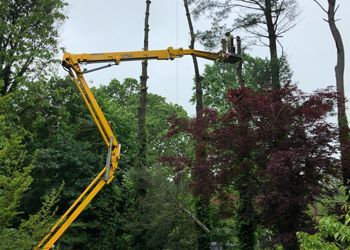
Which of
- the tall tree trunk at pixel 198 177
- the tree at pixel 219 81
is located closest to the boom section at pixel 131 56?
the tall tree trunk at pixel 198 177

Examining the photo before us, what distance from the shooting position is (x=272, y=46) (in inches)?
671

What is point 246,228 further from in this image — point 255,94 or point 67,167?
point 67,167

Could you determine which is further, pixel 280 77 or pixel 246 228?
pixel 280 77

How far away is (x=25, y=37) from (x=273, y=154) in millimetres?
13269

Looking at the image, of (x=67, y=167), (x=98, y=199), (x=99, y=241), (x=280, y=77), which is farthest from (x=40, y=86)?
(x=280, y=77)

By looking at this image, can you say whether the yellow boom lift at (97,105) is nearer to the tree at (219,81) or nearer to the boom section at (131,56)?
the boom section at (131,56)

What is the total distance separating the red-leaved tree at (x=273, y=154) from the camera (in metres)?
11.3

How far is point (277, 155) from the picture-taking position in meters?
11.0

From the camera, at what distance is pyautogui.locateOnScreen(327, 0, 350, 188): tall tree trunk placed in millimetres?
11703

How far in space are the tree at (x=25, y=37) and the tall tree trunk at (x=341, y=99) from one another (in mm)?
11906

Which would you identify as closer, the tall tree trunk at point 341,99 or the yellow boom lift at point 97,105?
the tall tree trunk at point 341,99

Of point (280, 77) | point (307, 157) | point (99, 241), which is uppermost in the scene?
point (280, 77)

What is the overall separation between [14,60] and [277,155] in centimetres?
1314

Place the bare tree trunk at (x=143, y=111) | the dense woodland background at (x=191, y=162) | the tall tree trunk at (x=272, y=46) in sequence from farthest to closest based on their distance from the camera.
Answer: the bare tree trunk at (x=143, y=111) < the tall tree trunk at (x=272, y=46) < the dense woodland background at (x=191, y=162)
